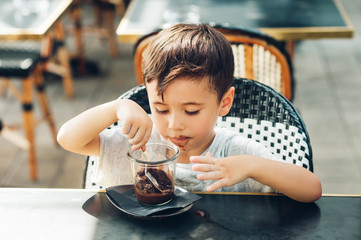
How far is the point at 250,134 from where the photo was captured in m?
1.38

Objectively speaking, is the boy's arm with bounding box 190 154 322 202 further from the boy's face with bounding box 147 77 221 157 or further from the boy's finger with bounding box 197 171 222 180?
the boy's face with bounding box 147 77 221 157

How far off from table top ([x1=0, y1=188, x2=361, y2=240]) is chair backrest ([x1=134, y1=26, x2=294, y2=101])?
843 millimetres

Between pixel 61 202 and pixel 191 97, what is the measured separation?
0.36 m

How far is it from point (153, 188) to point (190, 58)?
316 millimetres

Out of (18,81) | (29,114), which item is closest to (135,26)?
(29,114)

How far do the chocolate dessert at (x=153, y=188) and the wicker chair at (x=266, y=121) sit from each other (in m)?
0.36

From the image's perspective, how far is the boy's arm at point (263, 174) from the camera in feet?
3.19

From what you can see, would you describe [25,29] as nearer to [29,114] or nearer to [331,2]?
[29,114]

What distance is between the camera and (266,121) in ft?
4.43

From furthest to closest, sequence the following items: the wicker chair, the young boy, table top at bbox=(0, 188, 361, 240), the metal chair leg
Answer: the metal chair leg < the wicker chair < the young boy < table top at bbox=(0, 188, 361, 240)

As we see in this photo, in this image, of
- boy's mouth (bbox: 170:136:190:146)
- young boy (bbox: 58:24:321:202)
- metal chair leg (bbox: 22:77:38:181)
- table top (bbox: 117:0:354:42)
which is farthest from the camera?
metal chair leg (bbox: 22:77:38:181)

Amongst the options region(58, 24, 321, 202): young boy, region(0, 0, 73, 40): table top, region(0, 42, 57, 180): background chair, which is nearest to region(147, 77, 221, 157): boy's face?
region(58, 24, 321, 202): young boy

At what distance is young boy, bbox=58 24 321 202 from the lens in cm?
104

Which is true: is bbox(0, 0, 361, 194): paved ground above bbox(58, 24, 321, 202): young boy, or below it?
below
